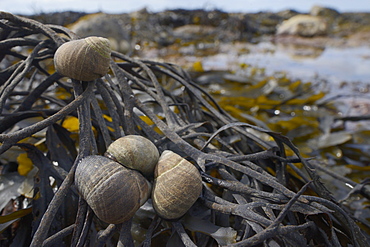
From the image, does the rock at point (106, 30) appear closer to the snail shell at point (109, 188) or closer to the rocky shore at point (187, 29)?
the rocky shore at point (187, 29)

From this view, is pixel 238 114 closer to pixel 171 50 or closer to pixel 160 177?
pixel 160 177

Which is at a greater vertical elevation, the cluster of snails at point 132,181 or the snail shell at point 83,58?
the snail shell at point 83,58

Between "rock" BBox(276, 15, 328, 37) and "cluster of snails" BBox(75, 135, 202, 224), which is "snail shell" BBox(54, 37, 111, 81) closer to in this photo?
"cluster of snails" BBox(75, 135, 202, 224)

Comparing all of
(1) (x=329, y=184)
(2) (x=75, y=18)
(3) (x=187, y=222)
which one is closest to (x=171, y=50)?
(2) (x=75, y=18)

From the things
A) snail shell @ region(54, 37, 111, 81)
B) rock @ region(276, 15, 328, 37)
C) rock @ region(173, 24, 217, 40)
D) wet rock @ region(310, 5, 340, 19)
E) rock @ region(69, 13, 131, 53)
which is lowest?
wet rock @ region(310, 5, 340, 19)

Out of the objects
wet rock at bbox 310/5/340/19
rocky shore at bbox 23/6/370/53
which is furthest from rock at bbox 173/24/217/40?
wet rock at bbox 310/5/340/19

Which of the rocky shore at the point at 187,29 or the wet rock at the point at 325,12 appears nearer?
the rocky shore at the point at 187,29

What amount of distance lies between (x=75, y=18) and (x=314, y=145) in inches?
315

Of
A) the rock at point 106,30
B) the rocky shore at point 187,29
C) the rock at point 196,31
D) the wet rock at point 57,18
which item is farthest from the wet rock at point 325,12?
the rock at point 106,30

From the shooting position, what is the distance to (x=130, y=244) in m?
Result: 0.62

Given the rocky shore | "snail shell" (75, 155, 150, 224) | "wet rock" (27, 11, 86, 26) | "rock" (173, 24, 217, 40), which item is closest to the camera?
"snail shell" (75, 155, 150, 224)

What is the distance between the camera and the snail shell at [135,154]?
2.02 ft

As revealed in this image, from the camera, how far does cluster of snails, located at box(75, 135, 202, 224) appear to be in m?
0.56

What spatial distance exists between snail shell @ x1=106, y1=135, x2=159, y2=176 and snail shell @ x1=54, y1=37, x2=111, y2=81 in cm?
23
